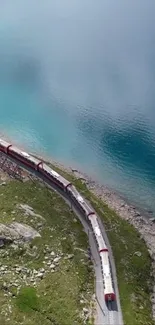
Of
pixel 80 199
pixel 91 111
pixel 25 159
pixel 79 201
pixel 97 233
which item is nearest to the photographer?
pixel 97 233

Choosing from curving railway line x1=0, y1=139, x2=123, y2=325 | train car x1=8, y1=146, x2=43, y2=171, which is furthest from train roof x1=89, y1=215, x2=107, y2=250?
train car x1=8, y1=146, x2=43, y2=171

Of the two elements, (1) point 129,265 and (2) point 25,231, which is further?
(2) point 25,231

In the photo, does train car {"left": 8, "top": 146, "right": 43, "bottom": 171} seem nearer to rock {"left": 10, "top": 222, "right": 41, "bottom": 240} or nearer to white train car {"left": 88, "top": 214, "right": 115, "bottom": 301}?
white train car {"left": 88, "top": 214, "right": 115, "bottom": 301}

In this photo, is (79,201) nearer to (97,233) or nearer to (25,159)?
(97,233)

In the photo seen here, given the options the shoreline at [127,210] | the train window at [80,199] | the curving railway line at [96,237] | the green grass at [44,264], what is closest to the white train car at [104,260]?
the curving railway line at [96,237]

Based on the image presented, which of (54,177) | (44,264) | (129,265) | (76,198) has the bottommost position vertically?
(129,265)

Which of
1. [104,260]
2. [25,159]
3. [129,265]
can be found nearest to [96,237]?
[104,260]

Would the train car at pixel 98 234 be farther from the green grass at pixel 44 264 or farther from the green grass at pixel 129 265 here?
the green grass at pixel 129 265
